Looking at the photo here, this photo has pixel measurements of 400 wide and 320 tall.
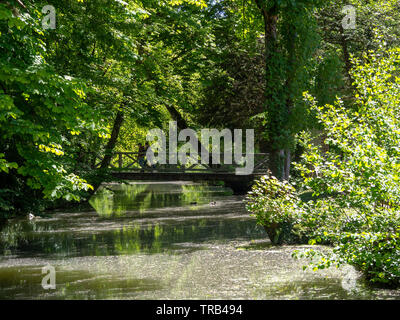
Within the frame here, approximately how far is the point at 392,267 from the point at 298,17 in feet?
32.6

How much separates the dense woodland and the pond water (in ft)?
2.51

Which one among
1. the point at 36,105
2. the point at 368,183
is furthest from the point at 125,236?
the point at 368,183

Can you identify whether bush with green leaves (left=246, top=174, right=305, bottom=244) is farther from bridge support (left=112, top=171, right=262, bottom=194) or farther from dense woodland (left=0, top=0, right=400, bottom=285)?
bridge support (left=112, top=171, right=262, bottom=194)

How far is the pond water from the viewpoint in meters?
8.59

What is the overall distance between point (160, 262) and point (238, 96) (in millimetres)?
15713

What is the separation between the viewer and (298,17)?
15.9m

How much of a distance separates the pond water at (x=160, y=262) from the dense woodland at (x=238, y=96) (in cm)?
77

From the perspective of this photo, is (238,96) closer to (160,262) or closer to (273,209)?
(273,209)

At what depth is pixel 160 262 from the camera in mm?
11469

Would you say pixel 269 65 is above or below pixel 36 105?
above

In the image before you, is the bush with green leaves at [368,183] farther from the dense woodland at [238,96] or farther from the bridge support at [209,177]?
the bridge support at [209,177]

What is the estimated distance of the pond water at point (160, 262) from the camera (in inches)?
338

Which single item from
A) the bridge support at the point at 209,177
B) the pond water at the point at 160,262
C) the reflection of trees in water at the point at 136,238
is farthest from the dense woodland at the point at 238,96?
the bridge support at the point at 209,177

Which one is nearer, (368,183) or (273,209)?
(368,183)
